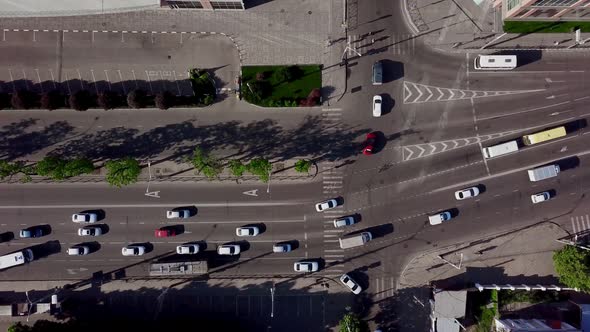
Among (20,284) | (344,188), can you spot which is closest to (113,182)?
(20,284)

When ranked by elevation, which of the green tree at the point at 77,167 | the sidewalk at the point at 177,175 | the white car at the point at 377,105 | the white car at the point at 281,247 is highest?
Answer: the white car at the point at 377,105

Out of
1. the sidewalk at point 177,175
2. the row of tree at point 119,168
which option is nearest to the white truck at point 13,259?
the sidewalk at point 177,175

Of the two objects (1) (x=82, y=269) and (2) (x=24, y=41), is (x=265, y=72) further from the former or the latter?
(1) (x=82, y=269)

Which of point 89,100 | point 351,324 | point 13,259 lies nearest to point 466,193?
point 351,324

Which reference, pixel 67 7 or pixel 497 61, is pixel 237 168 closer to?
pixel 67 7

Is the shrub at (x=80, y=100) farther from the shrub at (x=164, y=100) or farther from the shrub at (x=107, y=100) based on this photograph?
the shrub at (x=164, y=100)

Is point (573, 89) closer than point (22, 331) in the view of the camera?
No
